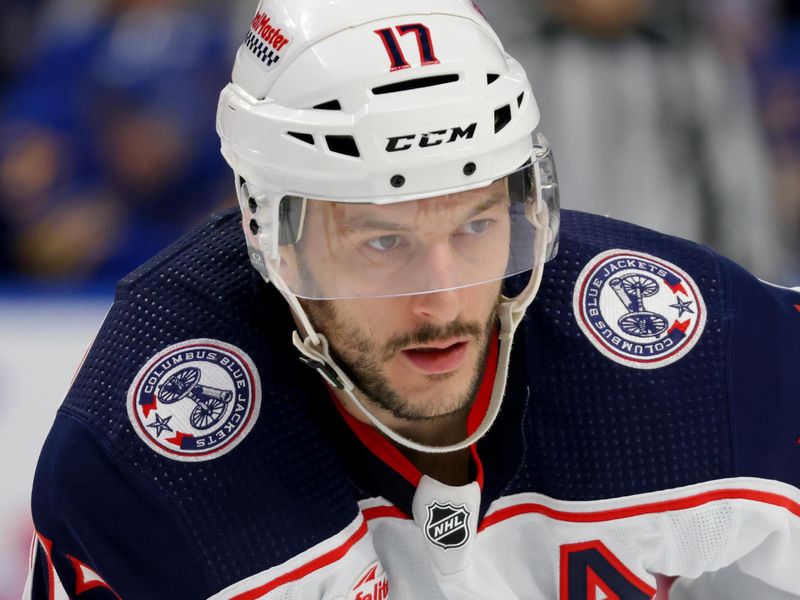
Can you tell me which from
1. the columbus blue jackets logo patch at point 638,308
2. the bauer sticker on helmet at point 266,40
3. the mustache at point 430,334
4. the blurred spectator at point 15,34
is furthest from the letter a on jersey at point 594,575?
the blurred spectator at point 15,34

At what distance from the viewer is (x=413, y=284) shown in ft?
4.84

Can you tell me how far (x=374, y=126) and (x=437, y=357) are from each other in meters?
0.29

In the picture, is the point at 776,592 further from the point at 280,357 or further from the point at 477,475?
the point at 280,357

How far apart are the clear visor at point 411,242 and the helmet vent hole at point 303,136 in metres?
0.08

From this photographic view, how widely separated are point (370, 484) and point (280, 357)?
0.20 metres

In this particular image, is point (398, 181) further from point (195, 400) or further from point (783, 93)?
point (783, 93)

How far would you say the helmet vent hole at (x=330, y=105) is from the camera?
4.77 feet

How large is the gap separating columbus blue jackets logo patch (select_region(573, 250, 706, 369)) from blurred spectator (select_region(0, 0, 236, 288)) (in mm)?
1599

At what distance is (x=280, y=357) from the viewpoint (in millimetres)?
1666

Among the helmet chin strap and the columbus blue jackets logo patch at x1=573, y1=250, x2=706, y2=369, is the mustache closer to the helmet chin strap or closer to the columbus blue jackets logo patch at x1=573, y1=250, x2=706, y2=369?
the helmet chin strap

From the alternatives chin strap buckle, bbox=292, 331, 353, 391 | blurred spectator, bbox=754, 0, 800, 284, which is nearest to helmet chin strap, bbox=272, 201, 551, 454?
chin strap buckle, bbox=292, 331, 353, 391

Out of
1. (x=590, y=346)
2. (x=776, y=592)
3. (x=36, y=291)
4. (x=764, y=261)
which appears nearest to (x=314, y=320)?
(x=590, y=346)

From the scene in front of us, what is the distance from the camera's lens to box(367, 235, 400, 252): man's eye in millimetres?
A: 1487

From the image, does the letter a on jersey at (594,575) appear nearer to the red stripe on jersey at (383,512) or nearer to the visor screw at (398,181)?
the red stripe on jersey at (383,512)
